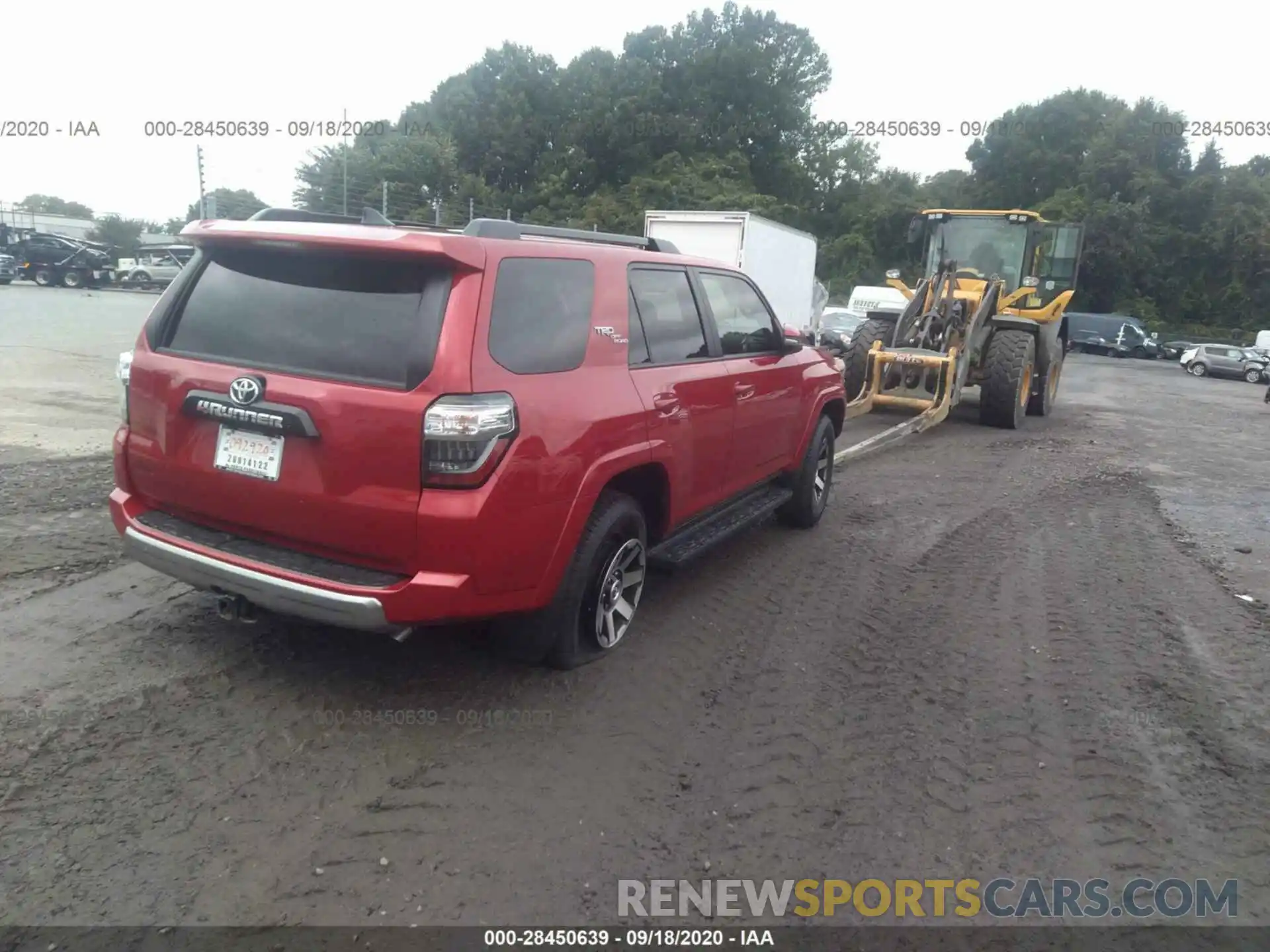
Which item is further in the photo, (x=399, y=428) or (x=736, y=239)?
(x=736, y=239)

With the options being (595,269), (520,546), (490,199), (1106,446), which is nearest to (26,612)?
(520,546)

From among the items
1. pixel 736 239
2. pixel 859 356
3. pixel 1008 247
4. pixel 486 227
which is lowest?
pixel 859 356

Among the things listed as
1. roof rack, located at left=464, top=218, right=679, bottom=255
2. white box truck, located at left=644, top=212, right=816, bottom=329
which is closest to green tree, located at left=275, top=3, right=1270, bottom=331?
white box truck, located at left=644, top=212, right=816, bottom=329

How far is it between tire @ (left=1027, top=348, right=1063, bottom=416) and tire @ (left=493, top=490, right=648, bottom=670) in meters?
11.3

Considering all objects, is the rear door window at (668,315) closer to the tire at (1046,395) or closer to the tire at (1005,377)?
the tire at (1005,377)

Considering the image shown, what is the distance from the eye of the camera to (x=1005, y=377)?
40.0 feet

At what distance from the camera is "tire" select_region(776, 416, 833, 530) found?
6.51m

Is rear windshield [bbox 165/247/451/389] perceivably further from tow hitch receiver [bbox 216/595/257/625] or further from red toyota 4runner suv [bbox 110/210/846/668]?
tow hitch receiver [bbox 216/595/257/625]

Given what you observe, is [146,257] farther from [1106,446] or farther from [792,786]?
[792,786]

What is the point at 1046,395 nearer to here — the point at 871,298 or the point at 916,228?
the point at 916,228

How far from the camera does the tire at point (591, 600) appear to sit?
12.8ft

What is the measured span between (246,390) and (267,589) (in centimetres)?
74

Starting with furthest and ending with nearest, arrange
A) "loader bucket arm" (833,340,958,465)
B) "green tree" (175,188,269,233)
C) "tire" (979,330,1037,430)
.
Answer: "green tree" (175,188,269,233)
"tire" (979,330,1037,430)
"loader bucket arm" (833,340,958,465)

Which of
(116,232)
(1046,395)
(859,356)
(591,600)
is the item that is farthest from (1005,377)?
(116,232)
